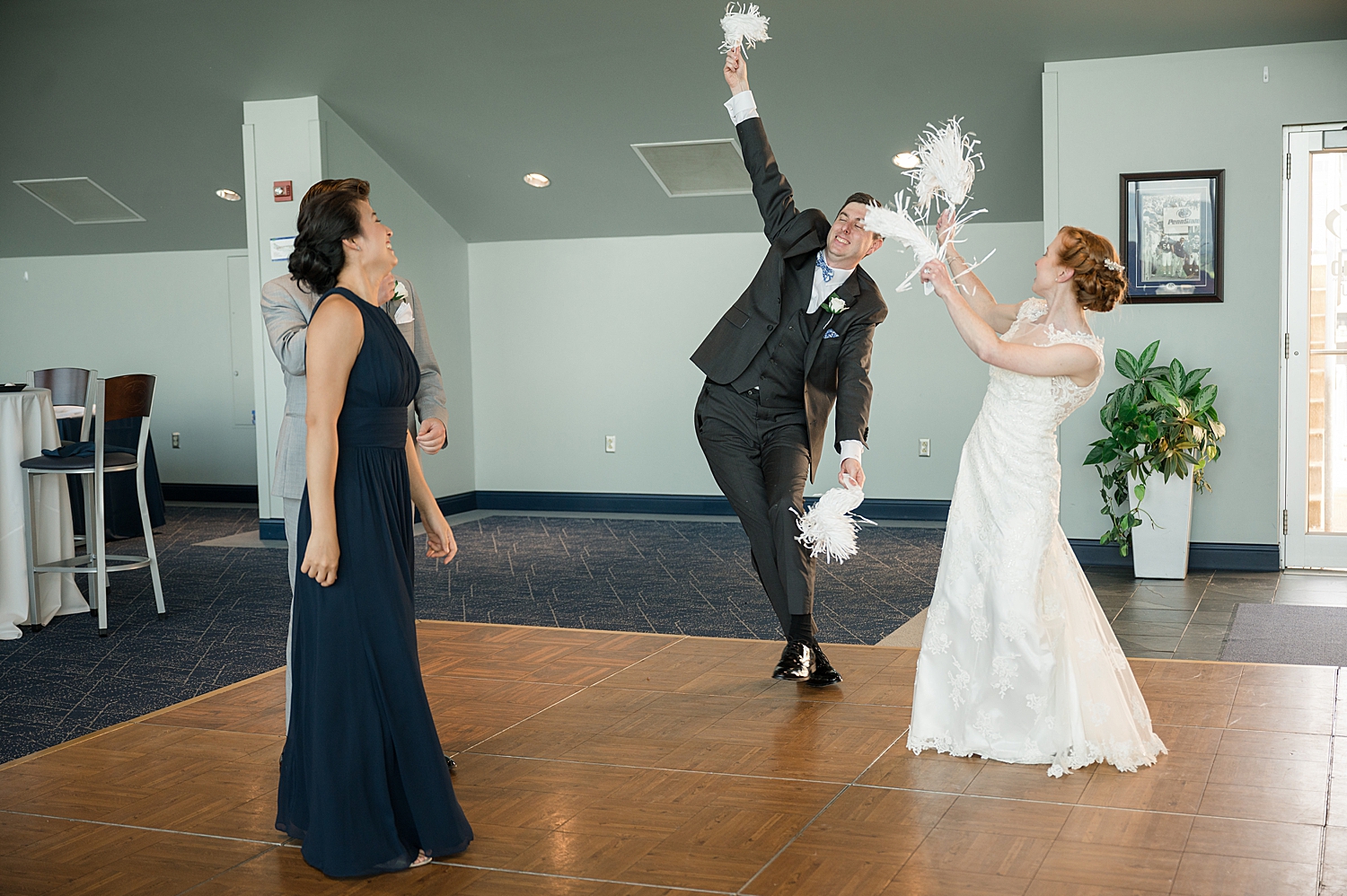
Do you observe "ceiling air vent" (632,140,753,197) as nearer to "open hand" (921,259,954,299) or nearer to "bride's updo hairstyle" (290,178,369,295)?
"open hand" (921,259,954,299)

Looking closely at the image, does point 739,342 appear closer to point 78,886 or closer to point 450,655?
point 450,655

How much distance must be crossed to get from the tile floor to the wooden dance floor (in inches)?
19.4

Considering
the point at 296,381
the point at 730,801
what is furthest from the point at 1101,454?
the point at 296,381

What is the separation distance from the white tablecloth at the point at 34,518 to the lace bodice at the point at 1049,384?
426 cm

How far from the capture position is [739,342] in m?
3.97

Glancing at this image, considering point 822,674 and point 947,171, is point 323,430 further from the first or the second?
point 822,674

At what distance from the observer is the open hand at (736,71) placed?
3730mm

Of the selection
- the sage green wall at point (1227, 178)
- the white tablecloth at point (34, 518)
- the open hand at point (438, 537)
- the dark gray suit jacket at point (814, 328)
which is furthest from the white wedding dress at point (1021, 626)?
the white tablecloth at point (34, 518)

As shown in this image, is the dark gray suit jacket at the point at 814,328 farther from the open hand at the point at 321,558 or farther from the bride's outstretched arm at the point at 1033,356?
the open hand at the point at 321,558

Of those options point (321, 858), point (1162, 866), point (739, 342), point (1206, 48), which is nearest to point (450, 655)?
point (739, 342)

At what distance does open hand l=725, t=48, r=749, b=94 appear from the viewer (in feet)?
12.2

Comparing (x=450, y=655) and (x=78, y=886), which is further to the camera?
(x=450, y=655)

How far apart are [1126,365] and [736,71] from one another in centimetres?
337

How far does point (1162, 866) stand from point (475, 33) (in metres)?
5.97
